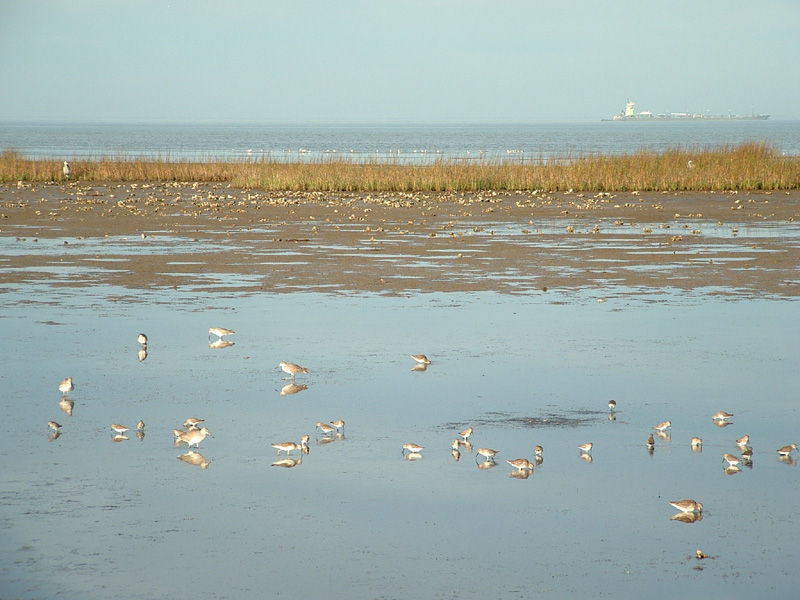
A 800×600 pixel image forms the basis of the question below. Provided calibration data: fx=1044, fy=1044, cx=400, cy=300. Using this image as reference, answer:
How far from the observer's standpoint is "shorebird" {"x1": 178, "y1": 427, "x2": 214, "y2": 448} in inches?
300

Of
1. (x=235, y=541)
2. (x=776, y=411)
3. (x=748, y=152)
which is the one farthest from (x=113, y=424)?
(x=748, y=152)

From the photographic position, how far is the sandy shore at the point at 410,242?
1639cm

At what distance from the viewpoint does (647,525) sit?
244 inches

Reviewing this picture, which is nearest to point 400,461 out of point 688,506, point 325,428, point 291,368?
point 325,428

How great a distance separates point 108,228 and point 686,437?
19.9m

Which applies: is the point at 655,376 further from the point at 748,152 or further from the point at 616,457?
the point at 748,152

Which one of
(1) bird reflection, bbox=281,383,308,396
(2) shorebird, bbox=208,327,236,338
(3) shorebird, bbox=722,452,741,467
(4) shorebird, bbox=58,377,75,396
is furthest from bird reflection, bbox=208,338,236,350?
(3) shorebird, bbox=722,452,741,467

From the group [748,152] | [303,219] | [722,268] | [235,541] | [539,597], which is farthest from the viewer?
[748,152]

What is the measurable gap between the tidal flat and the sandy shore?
16 centimetres

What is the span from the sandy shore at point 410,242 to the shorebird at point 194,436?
7615 mm

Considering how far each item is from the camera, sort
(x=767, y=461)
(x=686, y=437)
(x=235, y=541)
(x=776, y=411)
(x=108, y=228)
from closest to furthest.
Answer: (x=235, y=541), (x=767, y=461), (x=686, y=437), (x=776, y=411), (x=108, y=228)

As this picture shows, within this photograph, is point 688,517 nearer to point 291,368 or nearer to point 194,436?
point 194,436

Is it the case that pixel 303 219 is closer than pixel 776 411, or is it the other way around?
pixel 776 411

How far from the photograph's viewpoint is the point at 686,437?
26.1 ft
